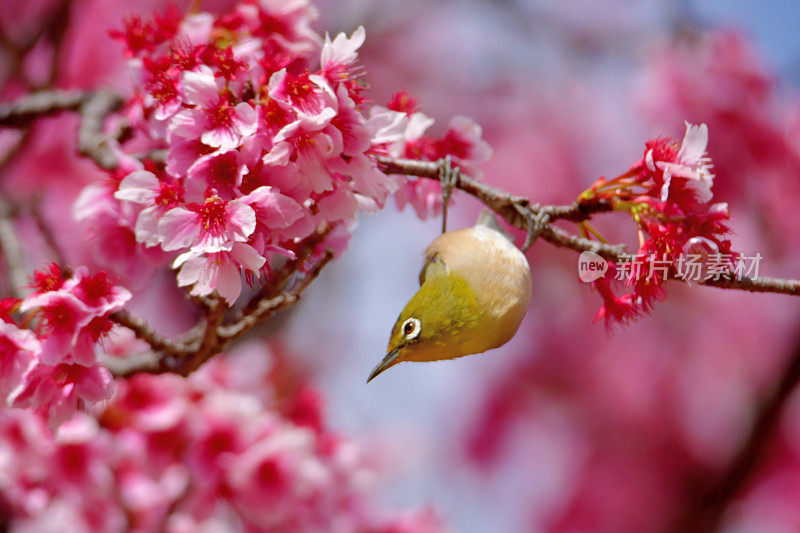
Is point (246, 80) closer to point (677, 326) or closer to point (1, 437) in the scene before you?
point (1, 437)

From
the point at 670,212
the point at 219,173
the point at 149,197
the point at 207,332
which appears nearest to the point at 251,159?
the point at 219,173

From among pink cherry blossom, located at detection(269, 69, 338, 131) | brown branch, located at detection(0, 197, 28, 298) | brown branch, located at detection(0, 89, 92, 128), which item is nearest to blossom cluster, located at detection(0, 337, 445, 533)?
brown branch, located at detection(0, 197, 28, 298)

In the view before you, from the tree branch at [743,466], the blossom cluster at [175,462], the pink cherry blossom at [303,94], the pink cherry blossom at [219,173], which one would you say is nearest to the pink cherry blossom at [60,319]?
the pink cherry blossom at [219,173]

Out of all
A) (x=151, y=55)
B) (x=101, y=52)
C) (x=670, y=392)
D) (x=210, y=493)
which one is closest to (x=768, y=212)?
(x=670, y=392)

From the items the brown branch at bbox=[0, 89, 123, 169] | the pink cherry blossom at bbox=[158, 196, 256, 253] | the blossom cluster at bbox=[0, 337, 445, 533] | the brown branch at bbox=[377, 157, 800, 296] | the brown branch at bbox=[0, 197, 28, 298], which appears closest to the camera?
the pink cherry blossom at bbox=[158, 196, 256, 253]

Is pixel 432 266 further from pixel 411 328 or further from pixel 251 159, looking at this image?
pixel 251 159

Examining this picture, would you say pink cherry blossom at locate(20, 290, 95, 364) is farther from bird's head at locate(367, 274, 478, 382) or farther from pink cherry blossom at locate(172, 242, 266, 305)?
bird's head at locate(367, 274, 478, 382)
